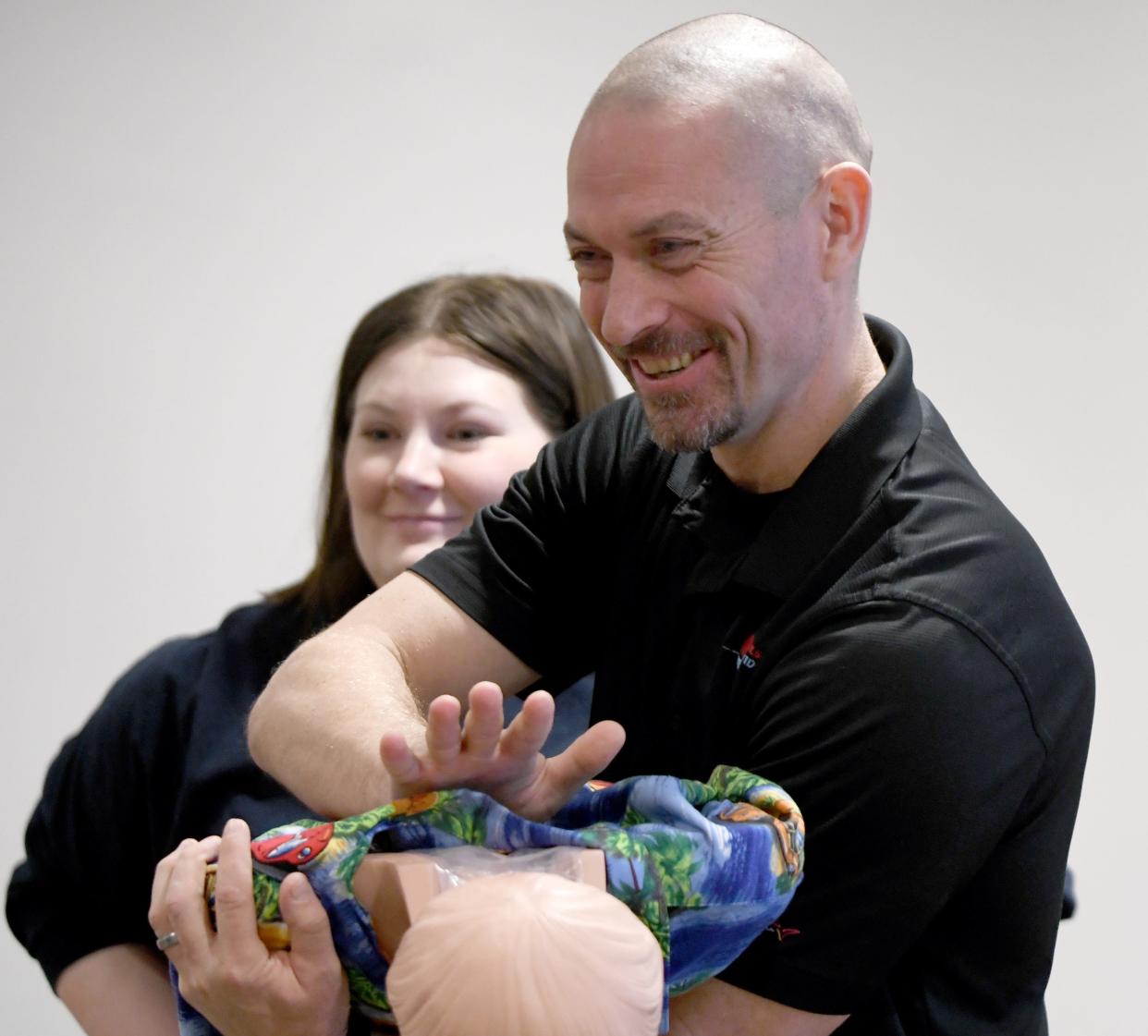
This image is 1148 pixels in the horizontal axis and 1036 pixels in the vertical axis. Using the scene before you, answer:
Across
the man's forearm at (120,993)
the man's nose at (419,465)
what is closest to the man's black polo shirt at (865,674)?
the man's nose at (419,465)

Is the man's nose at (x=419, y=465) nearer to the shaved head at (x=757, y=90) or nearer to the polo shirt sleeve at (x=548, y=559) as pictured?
the polo shirt sleeve at (x=548, y=559)

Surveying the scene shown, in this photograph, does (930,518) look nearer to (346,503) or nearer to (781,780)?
(781,780)

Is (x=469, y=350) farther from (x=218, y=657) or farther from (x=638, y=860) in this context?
(x=638, y=860)

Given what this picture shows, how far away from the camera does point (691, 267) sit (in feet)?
3.57

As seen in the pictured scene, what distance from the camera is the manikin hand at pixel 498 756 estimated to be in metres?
0.84

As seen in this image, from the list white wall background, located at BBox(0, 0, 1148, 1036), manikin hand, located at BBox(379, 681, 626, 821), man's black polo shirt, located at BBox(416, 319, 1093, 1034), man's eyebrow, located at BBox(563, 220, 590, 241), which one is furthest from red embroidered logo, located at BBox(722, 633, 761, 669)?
white wall background, located at BBox(0, 0, 1148, 1036)

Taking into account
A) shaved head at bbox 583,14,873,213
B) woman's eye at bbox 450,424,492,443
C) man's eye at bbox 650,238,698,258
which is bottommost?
woman's eye at bbox 450,424,492,443

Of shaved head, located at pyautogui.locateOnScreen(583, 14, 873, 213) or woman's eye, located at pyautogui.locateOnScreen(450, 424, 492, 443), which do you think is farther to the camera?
woman's eye, located at pyautogui.locateOnScreen(450, 424, 492, 443)

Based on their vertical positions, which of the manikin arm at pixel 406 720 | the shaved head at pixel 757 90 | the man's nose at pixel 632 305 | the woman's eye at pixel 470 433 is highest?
the shaved head at pixel 757 90

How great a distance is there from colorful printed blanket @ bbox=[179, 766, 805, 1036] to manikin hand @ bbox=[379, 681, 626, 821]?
19mm

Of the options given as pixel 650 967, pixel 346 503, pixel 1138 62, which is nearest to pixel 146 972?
pixel 346 503

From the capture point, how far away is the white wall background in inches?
96.8

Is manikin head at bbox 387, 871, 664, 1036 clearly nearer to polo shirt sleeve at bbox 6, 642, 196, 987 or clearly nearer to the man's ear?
the man's ear

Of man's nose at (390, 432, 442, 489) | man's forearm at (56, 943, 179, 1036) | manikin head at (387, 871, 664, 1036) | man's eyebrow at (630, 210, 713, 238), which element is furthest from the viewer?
man's nose at (390, 432, 442, 489)
